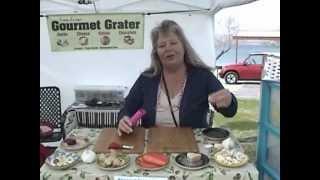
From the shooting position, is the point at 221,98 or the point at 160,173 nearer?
the point at 160,173

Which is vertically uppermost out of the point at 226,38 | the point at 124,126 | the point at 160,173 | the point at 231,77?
the point at 226,38

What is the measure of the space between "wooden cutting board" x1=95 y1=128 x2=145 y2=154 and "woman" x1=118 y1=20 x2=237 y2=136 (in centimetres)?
2

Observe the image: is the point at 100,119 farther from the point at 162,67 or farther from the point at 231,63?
the point at 231,63

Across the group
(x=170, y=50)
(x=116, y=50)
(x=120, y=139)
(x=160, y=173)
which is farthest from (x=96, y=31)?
(x=160, y=173)

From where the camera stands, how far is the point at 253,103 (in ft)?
4.25

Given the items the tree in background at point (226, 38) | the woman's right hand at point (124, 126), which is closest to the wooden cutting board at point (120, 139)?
the woman's right hand at point (124, 126)

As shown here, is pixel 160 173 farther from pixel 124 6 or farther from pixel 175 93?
pixel 124 6

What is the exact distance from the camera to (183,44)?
Answer: 4.17 feet

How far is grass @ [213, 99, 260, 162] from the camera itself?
1.29 m

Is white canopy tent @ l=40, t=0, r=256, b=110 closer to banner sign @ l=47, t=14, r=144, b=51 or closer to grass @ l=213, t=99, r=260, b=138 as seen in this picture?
banner sign @ l=47, t=14, r=144, b=51

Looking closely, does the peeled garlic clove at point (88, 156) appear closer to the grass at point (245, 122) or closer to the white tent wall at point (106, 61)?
the white tent wall at point (106, 61)

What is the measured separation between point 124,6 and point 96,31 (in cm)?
11
